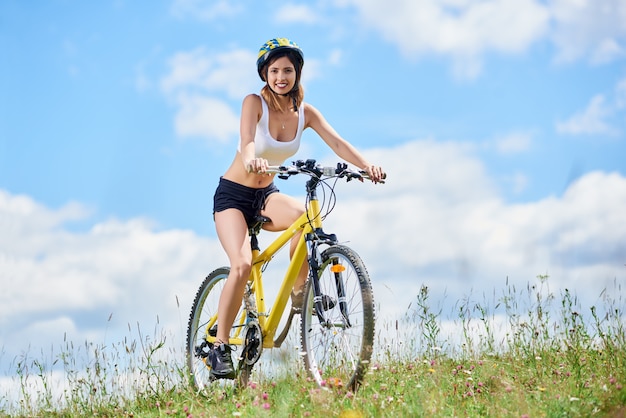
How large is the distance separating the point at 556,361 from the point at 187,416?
3.25 meters

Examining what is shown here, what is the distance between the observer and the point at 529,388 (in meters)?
6.10

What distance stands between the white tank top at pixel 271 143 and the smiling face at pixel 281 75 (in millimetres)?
181

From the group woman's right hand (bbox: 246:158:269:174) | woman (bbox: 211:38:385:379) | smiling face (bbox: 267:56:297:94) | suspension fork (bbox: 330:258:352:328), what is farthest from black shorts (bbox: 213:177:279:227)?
suspension fork (bbox: 330:258:352:328)

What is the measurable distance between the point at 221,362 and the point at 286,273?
104 cm

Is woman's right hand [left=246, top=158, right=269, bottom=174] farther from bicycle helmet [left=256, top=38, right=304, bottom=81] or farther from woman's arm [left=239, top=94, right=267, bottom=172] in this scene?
bicycle helmet [left=256, top=38, right=304, bottom=81]

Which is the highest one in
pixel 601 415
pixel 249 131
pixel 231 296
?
pixel 249 131

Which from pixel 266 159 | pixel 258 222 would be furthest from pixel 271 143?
pixel 258 222

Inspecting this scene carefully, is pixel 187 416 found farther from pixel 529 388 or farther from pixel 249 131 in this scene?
pixel 529 388

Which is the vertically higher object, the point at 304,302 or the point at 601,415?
the point at 304,302

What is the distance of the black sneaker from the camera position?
21.4 feet

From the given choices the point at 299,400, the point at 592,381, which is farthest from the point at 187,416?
the point at 592,381

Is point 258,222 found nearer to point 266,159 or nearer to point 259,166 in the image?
point 266,159

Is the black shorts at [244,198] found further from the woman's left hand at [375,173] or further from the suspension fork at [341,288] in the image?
the suspension fork at [341,288]

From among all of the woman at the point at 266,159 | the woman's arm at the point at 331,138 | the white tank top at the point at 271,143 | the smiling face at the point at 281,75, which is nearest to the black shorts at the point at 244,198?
the woman at the point at 266,159
